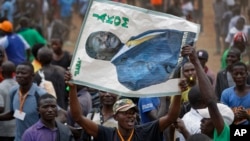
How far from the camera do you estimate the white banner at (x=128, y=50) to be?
30.2ft

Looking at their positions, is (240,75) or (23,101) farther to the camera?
(240,75)

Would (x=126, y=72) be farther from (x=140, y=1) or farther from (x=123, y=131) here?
(x=140, y=1)

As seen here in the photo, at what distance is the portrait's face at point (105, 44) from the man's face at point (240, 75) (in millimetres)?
2999

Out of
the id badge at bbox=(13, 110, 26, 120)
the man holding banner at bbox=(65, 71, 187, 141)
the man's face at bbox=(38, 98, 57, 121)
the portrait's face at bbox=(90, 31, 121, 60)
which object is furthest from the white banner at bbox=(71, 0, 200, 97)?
the id badge at bbox=(13, 110, 26, 120)

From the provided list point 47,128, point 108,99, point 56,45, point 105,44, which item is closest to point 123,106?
point 105,44

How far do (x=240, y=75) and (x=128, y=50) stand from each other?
3.04 metres

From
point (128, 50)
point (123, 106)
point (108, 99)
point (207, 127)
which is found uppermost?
point (128, 50)

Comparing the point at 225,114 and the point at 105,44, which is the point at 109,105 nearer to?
the point at 225,114

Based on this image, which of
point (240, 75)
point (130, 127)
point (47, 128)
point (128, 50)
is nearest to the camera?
point (130, 127)

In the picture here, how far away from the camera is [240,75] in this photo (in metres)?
12.1

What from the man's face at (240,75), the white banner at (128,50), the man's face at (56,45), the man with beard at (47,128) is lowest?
the man with beard at (47,128)

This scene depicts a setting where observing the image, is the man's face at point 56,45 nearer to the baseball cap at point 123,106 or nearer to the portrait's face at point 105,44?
the portrait's face at point 105,44

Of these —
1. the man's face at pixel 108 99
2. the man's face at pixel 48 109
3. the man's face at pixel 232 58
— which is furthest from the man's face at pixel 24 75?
the man's face at pixel 232 58

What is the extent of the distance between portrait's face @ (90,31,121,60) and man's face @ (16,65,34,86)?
8.44ft
